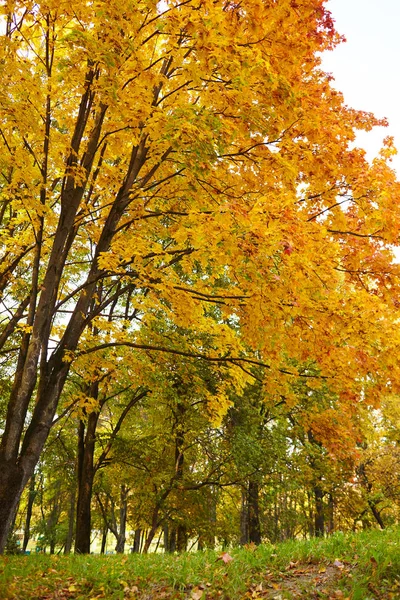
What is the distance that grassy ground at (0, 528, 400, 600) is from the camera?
3928 mm

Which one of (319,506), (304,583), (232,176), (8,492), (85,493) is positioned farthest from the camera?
(319,506)

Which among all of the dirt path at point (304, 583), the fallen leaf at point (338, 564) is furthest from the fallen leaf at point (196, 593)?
the fallen leaf at point (338, 564)

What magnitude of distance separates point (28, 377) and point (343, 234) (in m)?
4.17

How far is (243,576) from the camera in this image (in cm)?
434

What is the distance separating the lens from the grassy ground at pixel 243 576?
12.9ft

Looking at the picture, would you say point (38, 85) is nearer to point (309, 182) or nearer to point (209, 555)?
point (309, 182)

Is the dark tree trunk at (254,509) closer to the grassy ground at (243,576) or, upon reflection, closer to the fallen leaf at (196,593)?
the grassy ground at (243,576)

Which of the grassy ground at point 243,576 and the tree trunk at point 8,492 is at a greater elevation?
the tree trunk at point 8,492

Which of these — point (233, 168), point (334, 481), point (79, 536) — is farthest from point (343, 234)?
point (79, 536)

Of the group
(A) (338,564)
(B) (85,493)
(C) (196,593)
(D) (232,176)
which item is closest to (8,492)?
(C) (196,593)

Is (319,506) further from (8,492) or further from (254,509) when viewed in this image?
(8,492)

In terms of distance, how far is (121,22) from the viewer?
376 centimetres

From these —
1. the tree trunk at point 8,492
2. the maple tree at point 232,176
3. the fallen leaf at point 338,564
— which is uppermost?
the maple tree at point 232,176

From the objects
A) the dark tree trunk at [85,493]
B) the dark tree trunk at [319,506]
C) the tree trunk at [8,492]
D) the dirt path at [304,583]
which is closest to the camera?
the dirt path at [304,583]
